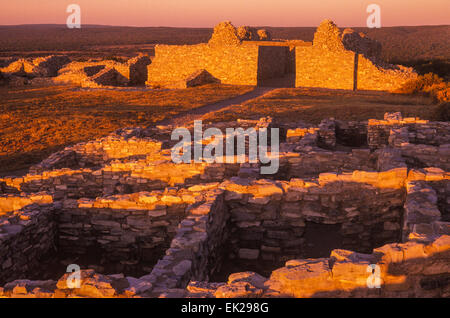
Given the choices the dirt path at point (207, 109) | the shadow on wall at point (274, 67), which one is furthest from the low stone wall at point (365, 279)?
the shadow on wall at point (274, 67)

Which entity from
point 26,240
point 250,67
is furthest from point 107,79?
point 26,240

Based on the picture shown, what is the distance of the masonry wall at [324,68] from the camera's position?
2427cm

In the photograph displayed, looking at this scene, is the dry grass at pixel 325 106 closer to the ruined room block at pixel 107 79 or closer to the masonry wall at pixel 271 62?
the masonry wall at pixel 271 62

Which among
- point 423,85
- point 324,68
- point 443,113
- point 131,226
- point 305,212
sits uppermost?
point 324,68

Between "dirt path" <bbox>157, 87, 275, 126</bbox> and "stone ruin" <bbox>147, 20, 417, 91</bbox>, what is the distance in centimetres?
227

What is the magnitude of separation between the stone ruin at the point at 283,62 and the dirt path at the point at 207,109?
227 cm

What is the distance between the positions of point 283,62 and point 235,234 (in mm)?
23606

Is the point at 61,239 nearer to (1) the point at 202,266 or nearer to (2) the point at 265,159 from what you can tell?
(1) the point at 202,266

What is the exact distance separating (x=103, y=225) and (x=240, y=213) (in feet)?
5.93

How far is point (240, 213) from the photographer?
634 cm

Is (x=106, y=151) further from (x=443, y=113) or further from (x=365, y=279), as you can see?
(x=443, y=113)

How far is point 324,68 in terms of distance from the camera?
24.9 m

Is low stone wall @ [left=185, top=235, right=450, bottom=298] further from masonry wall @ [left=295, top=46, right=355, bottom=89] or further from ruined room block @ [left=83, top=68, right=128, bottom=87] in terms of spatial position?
ruined room block @ [left=83, top=68, right=128, bottom=87]

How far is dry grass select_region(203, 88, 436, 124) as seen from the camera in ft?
54.4
